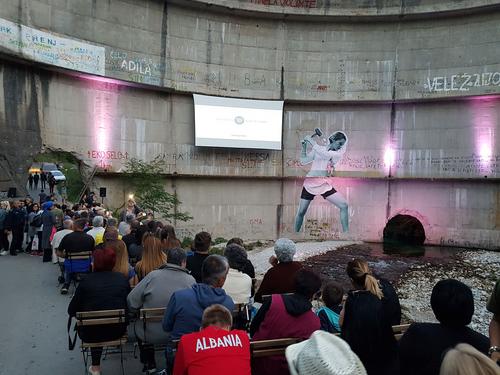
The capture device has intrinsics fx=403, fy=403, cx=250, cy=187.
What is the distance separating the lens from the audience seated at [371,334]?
3.08 meters

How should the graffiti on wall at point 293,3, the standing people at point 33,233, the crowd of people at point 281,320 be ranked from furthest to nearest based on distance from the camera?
the graffiti on wall at point 293,3, the standing people at point 33,233, the crowd of people at point 281,320

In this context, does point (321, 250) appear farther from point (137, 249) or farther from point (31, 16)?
point (31, 16)

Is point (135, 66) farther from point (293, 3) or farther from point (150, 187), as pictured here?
point (293, 3)

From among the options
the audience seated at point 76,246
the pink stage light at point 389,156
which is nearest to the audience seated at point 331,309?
the audience seated at point 76,246

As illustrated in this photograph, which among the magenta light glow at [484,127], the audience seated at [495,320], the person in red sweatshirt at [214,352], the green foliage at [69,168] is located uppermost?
the magenta light glow at [484,127]

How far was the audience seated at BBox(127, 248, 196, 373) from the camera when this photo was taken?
4.28 meters

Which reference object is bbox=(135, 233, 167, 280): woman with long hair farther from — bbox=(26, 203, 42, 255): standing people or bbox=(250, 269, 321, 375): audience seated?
bbox=(26, 203, 42, 255): standing people

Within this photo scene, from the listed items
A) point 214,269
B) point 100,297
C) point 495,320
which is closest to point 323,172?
point 100,297

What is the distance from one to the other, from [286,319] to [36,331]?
14.3 feet

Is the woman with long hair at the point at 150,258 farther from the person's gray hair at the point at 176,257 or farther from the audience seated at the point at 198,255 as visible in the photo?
the person's gray hair at the point at 176,257

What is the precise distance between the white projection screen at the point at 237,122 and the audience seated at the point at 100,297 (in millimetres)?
15070

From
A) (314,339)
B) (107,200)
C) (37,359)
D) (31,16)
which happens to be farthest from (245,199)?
(314,339)

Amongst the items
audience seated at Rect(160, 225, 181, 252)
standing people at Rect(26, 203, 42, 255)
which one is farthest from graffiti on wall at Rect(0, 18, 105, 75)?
audience seated at Rect(160, 225, 181, 252)

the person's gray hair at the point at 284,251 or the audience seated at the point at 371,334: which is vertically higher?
the person's gray hair at the point at 284,251
